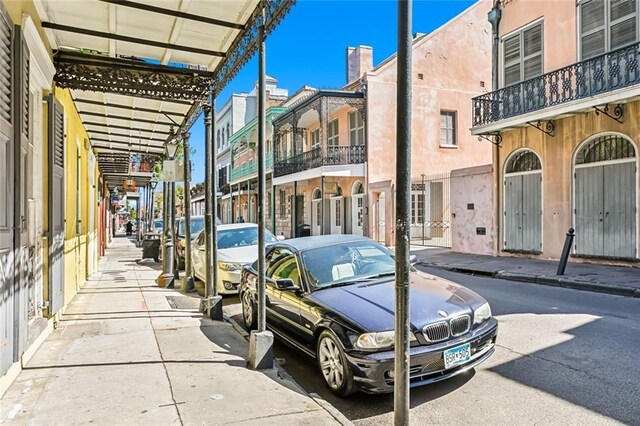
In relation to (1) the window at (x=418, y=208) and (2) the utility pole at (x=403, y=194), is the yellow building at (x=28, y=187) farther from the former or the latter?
(1) the window at (x=418, y=208)

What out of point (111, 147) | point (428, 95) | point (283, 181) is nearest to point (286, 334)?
point (111, 147)

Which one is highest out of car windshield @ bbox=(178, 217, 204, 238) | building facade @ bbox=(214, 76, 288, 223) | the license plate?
building facade @ bbox=(214, 76, 288, 223)

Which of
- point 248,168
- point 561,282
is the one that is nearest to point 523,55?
point 561,282

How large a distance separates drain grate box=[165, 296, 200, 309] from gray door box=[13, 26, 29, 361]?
3471 mm

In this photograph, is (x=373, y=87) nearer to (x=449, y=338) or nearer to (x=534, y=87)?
(x=534, y=87)

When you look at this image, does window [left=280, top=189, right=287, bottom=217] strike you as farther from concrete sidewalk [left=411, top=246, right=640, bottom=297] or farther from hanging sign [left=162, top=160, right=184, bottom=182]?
hanging sign [left=162, top=160, right=184, bottom=182]

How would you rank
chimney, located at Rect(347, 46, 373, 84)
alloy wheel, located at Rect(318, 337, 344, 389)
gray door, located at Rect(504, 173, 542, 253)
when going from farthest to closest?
1. chimney, located at Rect(347, 46, 373, 84)
2. gray door, located at Rect(504, 173, 542, 253)
3. alloy wheel, located at Rect(318, 337, 344, 389)

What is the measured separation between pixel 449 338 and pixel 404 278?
1714mm

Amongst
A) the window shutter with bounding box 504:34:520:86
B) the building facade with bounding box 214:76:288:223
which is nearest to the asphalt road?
the window shutter with bounding box 504:34:520:86

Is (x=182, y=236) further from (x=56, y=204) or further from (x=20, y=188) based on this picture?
(x=20, y=188)

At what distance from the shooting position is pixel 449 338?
4121 millimetres

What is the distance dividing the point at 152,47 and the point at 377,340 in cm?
483

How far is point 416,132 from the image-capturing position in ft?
73.2

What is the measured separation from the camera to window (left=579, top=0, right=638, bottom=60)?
38.2 feet
